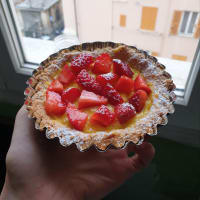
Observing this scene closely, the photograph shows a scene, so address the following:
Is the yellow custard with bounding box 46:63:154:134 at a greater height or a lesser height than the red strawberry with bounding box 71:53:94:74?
lesser

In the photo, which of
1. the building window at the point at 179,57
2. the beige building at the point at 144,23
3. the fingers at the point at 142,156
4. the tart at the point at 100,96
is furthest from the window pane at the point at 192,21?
the fingers at the point at 142,156

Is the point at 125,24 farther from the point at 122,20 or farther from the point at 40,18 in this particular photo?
the point at 40,18

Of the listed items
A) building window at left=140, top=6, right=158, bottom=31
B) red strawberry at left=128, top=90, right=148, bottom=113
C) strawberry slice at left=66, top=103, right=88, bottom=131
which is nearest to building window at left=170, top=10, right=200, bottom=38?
building window at left=140, top=6, right=158, bottom=31

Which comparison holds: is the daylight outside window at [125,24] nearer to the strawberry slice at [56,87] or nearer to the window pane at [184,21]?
the window pane at [184,21]

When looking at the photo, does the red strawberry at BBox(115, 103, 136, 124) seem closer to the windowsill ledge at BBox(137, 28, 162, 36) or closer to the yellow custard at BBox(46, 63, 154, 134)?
the yellow custard at BBox(46, 63, 154, 134)

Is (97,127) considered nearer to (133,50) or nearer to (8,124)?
(133,50)

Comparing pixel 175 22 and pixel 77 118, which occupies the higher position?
pixel 175 22

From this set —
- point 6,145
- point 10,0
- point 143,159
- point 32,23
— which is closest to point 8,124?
point 6,145

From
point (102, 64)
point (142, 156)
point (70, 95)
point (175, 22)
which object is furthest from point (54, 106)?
point (175, 22)
